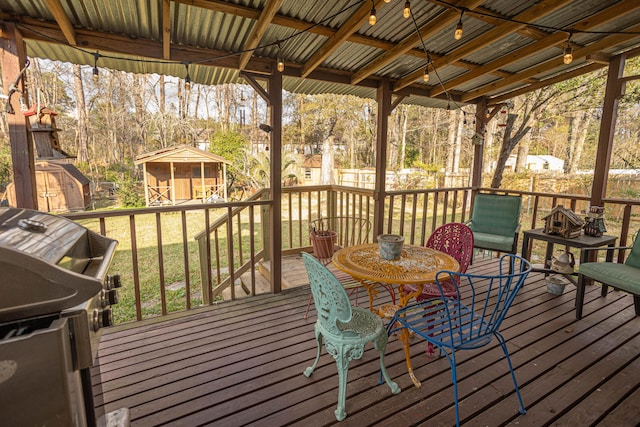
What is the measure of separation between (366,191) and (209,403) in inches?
126

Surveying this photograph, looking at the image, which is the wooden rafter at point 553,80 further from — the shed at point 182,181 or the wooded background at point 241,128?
the shed at point 182,181

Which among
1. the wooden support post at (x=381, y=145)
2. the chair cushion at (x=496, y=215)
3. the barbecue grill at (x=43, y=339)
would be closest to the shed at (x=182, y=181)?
the wooden support post at (x=381, y=145)

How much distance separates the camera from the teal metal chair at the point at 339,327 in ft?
5.27

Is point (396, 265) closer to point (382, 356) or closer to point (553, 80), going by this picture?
point (382, 356)

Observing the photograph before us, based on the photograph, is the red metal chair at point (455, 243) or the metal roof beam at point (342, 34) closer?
the metal roof beam at point (342, 34)

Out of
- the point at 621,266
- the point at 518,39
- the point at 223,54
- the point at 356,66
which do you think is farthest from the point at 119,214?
the point at 621,266

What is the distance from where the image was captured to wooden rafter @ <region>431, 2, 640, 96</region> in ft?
8.07

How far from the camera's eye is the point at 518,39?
3.00 meters

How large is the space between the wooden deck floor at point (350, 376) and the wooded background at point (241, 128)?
792cm

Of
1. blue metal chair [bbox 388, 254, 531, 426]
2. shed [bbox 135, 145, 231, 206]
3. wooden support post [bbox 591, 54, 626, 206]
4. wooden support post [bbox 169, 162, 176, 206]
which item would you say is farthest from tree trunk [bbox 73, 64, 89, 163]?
wooden support post [bbox 591, 54, 626, 206]

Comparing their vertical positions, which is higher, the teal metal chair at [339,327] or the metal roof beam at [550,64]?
the metal roof beam at [550,64]

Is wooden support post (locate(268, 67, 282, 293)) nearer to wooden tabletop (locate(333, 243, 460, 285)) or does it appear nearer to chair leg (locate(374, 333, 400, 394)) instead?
wooden tabletop (locate(333, 243, 460, 285))

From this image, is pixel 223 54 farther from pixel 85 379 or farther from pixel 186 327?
pixel 85 379

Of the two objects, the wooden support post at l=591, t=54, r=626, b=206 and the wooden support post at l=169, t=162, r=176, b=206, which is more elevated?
the wooden support post at l=591, t=54, r=626, b=206
